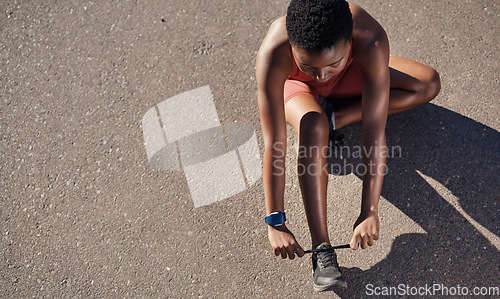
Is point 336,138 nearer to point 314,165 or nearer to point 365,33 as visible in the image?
point 314,165

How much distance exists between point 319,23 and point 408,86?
1.08 meters

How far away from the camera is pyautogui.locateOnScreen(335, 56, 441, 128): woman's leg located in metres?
2.34

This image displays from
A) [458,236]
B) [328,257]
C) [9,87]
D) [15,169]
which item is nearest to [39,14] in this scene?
[9,87]

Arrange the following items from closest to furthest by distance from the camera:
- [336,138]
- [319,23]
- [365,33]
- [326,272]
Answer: [319,23] → [365,33] → [326,272] → [336,138]

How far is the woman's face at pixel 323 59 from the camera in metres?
1.61

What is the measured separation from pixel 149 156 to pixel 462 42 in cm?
250

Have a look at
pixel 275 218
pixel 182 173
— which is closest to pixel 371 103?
pixel 275 218

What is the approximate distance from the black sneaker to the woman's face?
3.24ft

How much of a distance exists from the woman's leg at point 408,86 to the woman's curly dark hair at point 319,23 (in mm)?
903

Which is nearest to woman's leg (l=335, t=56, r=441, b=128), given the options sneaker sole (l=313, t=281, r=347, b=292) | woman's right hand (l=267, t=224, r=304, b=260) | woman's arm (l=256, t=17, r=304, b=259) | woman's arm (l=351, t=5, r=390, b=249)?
woman's arm (l=351, t=5, r=390, b=249)

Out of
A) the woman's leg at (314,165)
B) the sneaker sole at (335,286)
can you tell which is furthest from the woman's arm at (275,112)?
the sneaker sole at (335,286)
